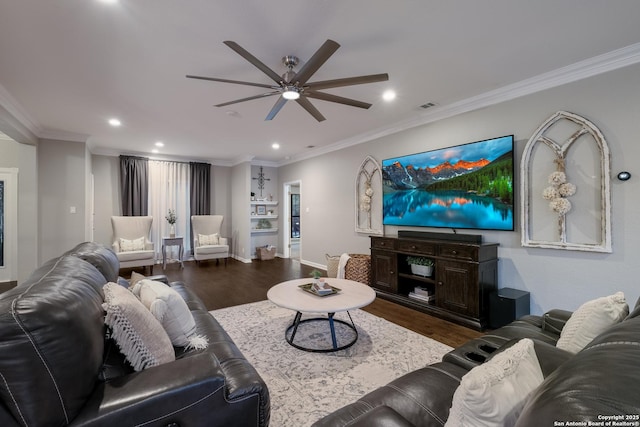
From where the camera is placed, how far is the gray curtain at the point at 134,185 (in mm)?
6445

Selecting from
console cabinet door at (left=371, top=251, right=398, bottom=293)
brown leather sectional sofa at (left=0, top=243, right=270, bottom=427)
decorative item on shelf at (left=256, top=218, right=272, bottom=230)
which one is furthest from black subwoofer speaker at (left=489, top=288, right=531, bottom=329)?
decorative item on shelf at (left=256, top=218, right=272, bottom=230)

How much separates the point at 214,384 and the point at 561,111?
3.69m

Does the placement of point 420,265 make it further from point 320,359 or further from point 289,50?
point 289,50

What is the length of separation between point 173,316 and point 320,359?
1.34 meters

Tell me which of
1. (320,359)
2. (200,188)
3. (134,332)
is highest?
(200,188)

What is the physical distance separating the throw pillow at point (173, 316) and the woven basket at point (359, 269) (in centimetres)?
315

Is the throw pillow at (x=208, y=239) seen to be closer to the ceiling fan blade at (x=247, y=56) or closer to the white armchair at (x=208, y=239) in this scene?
the white armchair at (x=208, y=239)

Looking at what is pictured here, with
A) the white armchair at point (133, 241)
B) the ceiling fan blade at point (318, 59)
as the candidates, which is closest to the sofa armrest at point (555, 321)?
the ceiling fan blade at point (318, 59)

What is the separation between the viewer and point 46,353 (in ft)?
2.97

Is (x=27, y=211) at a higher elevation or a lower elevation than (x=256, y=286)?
higher

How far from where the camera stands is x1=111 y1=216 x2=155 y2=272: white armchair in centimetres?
561

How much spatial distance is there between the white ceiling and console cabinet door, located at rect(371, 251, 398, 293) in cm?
204

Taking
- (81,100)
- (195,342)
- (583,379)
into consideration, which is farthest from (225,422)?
(81,100)

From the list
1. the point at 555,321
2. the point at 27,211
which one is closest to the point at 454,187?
the point at 555,321
